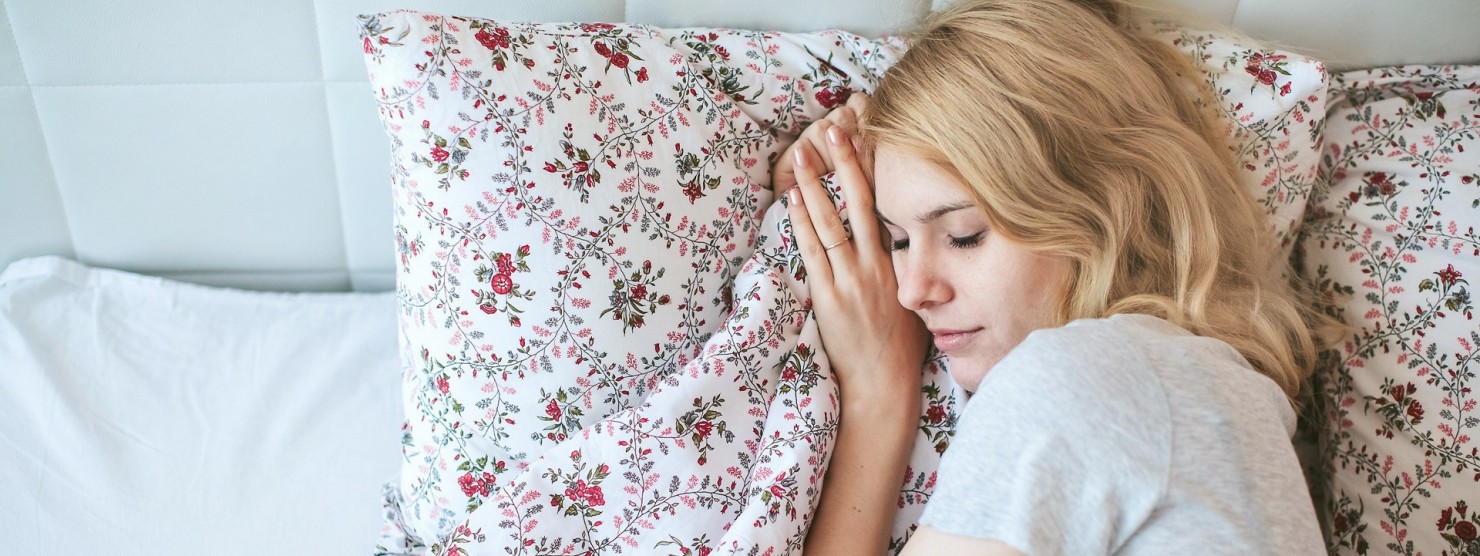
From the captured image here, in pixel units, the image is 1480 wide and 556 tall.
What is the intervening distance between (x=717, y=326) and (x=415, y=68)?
0.46 m

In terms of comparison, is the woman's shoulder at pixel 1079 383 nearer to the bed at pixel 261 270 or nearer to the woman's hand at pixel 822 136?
the woman's hand at pixel 822 136

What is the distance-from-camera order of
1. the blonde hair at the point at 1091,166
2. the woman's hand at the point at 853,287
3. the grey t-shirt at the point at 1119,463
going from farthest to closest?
the woman's hand at the point at 853,287, the blonde hair at the point at 1091,166, the grey t-shirt at the point at 1119,463

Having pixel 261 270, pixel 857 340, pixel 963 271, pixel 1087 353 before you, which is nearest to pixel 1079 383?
pixel 1087 353

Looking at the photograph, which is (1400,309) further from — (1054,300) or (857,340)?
(857,340)

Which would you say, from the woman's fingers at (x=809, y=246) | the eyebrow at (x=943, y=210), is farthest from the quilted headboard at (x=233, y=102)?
the eyebrow at (x=943, y=210)

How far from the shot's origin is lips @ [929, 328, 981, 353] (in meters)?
1.08

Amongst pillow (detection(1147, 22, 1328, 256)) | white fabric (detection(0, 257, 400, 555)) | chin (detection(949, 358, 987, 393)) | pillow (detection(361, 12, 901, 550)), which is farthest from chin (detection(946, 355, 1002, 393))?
white fabric (detection(0, 257, 400, 555))

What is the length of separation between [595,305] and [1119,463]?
1.89ft

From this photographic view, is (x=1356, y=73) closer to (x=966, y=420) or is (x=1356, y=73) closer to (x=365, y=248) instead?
(x=966, y=420)

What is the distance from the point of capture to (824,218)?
1.15m

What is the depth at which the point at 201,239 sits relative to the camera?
56.1 inches

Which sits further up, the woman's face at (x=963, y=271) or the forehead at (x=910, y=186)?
the forehead at (x=910, y=186)

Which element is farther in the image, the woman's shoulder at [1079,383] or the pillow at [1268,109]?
the pillow at [1268,109]

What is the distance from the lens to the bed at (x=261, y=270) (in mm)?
1150
